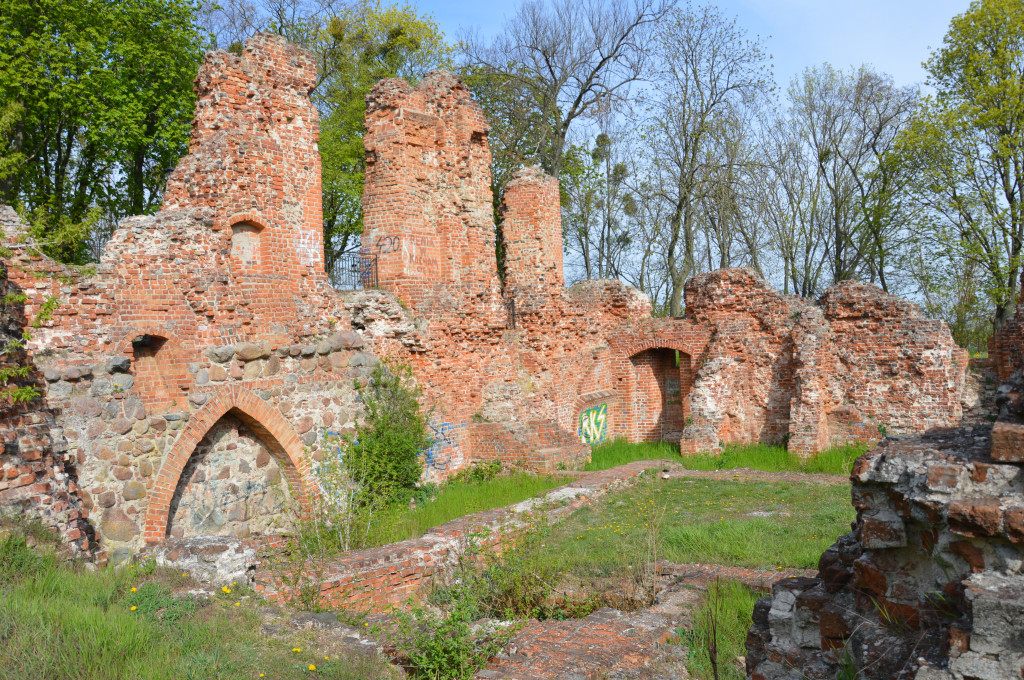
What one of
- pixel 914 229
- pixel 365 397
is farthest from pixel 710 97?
pixel 365 397

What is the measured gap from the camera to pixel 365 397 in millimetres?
10453

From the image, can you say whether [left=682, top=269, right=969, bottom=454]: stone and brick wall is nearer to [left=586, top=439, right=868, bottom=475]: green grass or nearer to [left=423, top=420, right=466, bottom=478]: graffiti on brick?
[left=586, top=439, right=868, bottom=475]: green grass

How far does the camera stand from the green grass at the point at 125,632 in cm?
374

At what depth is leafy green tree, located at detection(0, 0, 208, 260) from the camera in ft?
54.2

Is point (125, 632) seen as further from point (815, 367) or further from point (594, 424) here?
point (815, 367)

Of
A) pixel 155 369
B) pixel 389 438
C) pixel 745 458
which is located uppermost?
pixel 155 369

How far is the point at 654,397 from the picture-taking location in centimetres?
1753

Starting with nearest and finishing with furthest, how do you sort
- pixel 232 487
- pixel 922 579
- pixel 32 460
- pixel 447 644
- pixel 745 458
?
pixel 922 579 < pixel 447 644 < pixel 32 460 < pixel 232 487 < pixel 745 458

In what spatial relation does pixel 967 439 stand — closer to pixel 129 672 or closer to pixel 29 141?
pixel 129 672

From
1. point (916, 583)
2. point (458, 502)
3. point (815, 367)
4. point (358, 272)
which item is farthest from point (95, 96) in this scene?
point (916, 583)

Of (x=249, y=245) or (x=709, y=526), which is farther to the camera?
(x=249, y=245)

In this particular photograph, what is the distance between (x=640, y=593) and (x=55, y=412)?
20.0ft

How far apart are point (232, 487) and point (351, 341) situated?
106 inches

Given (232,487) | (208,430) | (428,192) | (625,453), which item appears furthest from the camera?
(625,453)
